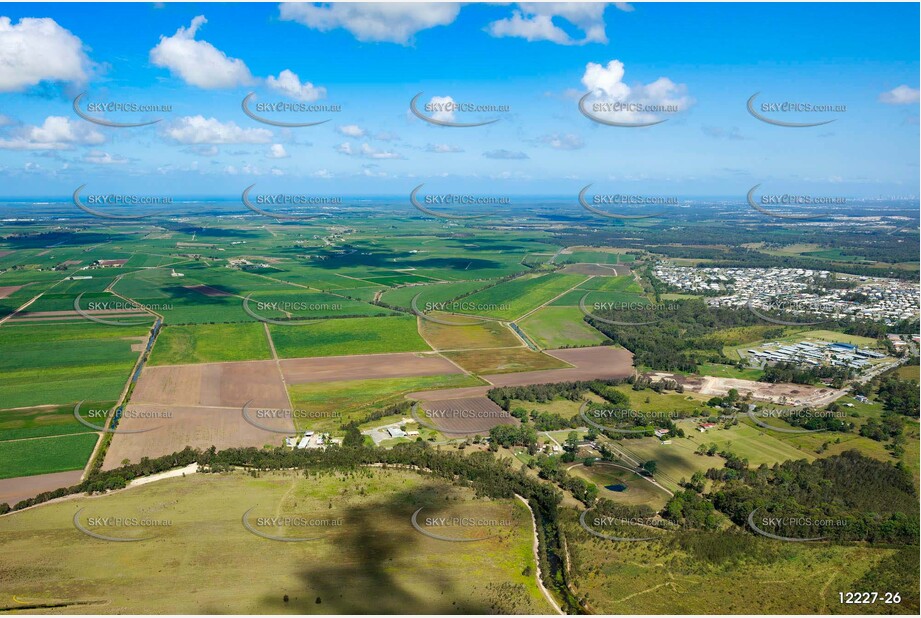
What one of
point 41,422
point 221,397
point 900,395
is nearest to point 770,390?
point 900,395

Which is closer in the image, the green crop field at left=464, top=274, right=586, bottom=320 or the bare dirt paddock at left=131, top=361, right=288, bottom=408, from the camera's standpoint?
the bare dirt paddock at left=131, top=361, right=288, bottom=408

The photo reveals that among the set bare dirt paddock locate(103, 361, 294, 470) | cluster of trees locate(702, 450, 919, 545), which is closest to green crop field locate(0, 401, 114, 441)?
bare dirt paddock locate(103, 361, 294, 470)

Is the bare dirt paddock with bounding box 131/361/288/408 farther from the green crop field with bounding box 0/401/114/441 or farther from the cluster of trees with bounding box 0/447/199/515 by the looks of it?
the cluster of trees with bounding box 0/447/199/515

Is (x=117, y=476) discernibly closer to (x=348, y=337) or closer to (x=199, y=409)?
(x=199, y=409)

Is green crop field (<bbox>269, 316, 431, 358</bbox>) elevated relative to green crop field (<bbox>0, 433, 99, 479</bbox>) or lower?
elevated

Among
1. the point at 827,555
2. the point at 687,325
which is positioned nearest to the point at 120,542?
the point at 827,555

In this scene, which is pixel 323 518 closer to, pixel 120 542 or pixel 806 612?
pixel 120 542
